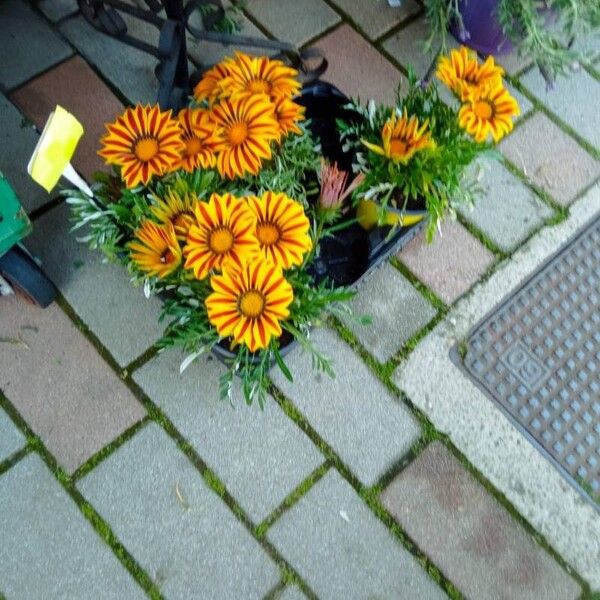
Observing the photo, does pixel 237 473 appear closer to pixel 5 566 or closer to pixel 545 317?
pixel 5 566

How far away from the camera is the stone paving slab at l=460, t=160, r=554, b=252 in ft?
5.99

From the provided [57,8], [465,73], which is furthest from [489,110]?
[57,8]

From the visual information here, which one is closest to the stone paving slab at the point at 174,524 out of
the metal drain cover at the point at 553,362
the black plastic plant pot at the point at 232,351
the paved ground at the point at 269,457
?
the paved ground at the point at 269,457

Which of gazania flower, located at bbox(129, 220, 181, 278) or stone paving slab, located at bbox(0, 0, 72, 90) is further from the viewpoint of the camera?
stone paving slab, located at bbox(0, 0, 72, 90)

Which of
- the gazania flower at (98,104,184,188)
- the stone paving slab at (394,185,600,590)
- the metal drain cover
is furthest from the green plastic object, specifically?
the metal drain cover

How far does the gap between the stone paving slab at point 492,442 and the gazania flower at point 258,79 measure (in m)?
0.72

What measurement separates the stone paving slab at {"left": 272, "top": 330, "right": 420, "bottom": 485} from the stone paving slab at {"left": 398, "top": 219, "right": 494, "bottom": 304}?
0.30 m

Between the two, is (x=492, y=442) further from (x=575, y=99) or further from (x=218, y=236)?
(x=575, y=99)

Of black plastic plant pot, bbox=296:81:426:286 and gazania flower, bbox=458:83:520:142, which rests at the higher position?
gazania flower, bbox=458:83:520:142

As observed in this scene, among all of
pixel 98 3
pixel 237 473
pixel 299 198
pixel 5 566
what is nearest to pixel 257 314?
pixel 299 198

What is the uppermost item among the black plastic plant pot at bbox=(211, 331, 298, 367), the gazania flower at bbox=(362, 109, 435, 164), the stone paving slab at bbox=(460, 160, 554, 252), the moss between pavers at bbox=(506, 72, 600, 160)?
the moss between pavers at bbox=(506, 72, 600, 160)

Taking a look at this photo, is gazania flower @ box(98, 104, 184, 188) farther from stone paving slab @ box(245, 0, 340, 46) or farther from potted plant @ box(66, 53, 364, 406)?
stone paving slab @ box(245, 0, 340, 46)

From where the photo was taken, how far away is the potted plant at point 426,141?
1.29 metres

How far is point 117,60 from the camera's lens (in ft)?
6.15
